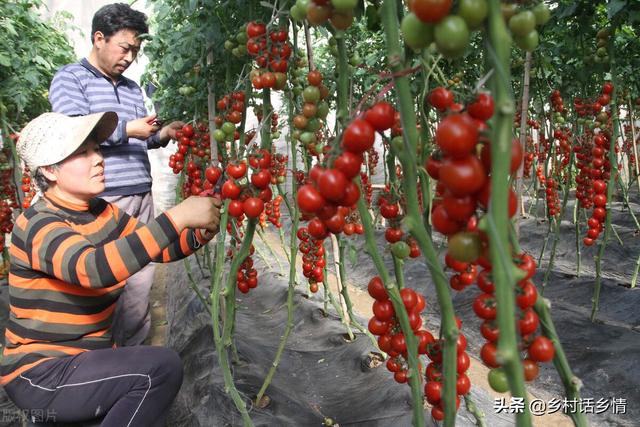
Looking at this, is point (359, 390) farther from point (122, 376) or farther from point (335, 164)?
point (335, 164)

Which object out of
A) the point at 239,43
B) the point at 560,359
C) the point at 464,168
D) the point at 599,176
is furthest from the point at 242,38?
the point at 599,176

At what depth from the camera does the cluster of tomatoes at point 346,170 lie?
0.63 metres

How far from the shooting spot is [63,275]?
4.52ft

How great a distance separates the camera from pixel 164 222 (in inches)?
56.1

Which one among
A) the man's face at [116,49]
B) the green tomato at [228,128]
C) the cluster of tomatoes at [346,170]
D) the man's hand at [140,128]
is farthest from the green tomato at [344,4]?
the man's face at [116,49]

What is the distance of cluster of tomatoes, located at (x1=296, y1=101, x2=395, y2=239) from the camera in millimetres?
627

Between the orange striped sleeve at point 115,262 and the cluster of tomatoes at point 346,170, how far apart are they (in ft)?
2.99

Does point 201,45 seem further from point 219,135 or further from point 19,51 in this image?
point 19,51

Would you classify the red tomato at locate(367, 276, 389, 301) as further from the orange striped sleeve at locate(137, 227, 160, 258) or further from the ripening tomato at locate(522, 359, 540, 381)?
the orange striped sleeve at locate(137, 227, 160, 258)

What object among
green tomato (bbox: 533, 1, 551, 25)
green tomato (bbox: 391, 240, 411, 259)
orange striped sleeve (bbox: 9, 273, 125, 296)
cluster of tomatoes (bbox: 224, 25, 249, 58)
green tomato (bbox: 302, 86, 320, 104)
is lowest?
orange striped sleeve (bbox: 9, 273, 125, 296)

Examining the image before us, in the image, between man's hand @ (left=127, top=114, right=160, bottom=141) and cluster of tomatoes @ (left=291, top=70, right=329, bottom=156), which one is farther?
man's hand @ (left=127, top=114, right=160, bottom=141)

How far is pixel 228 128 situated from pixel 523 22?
3.75ft

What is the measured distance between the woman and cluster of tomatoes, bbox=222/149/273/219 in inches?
10.2

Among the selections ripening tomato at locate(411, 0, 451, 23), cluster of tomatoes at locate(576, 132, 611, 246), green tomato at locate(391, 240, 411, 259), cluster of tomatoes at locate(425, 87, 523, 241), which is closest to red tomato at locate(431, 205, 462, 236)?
cluster of tomatoes at locate(425, 87, 523, 241)
